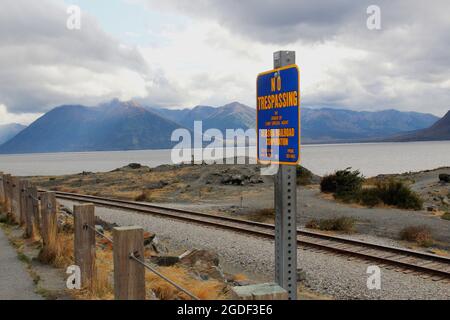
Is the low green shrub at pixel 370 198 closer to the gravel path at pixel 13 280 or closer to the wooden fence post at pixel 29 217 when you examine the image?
the wooden fence post at pixel 29 217

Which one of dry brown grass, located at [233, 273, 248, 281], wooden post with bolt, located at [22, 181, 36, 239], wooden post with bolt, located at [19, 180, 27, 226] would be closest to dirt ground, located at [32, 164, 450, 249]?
dry brown grass, located at [233, 273, 248, 281]

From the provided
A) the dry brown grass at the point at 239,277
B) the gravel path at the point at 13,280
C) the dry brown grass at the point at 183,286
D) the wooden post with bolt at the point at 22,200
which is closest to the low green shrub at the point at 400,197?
the dry brown grass at the point at 239,277

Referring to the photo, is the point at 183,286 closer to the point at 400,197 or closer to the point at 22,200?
the point at 22,200

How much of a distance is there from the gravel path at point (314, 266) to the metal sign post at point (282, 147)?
3.98 m

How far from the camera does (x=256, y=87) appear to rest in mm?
4750

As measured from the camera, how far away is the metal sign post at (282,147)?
13.8ft

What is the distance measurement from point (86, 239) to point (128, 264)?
7.58 feet
